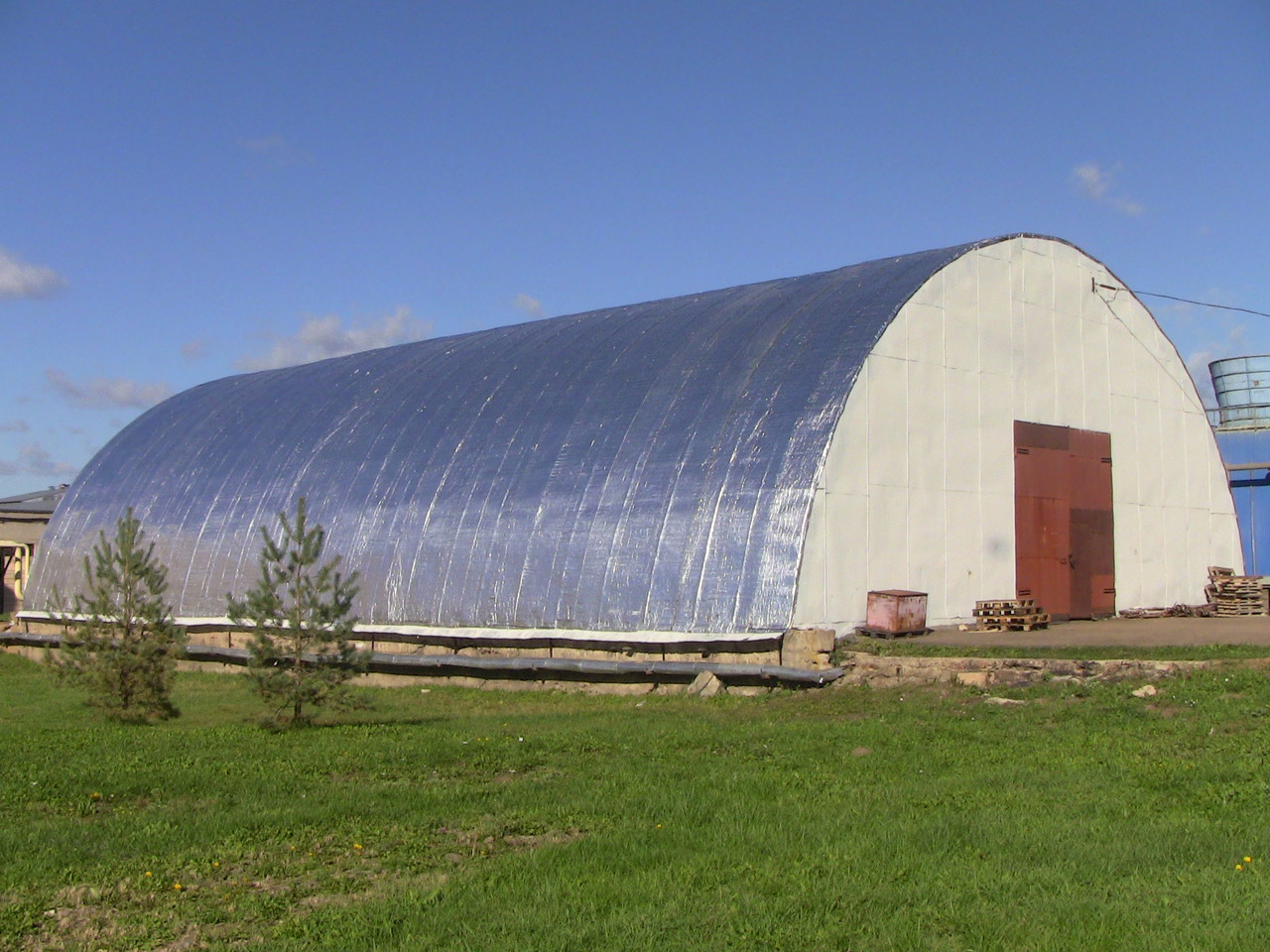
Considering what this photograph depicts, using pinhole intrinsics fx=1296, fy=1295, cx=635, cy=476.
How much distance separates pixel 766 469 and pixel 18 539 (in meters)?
44.1

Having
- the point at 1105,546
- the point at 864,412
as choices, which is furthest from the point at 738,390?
the point at 1105,546

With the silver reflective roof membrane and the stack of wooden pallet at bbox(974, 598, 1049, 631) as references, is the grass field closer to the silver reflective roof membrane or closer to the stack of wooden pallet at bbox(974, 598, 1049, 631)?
the silver reflective roof membrane

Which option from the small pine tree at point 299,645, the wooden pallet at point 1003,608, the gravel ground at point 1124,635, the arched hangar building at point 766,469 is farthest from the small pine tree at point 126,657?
the wooden pallet at point 1003,608

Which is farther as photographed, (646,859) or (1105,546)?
(1105,546)

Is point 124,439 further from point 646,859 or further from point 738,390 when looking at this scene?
point 646,859

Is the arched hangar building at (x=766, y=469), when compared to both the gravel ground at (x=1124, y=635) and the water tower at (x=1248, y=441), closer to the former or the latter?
the gravel ground at (x=1124, y=635)

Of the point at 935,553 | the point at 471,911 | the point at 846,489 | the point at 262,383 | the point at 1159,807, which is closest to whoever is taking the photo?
the point at 471,911

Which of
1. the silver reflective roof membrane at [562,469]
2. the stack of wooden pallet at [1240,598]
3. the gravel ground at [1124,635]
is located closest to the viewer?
the gravel ground at [1124,635]

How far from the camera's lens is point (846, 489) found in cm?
2127

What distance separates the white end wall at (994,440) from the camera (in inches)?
848

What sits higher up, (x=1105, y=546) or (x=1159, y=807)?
(x=1105, y=546)

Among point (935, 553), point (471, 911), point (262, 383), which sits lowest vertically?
point (471, 911)

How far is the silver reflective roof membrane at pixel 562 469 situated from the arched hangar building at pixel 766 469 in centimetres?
6

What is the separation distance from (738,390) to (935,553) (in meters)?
4.51
